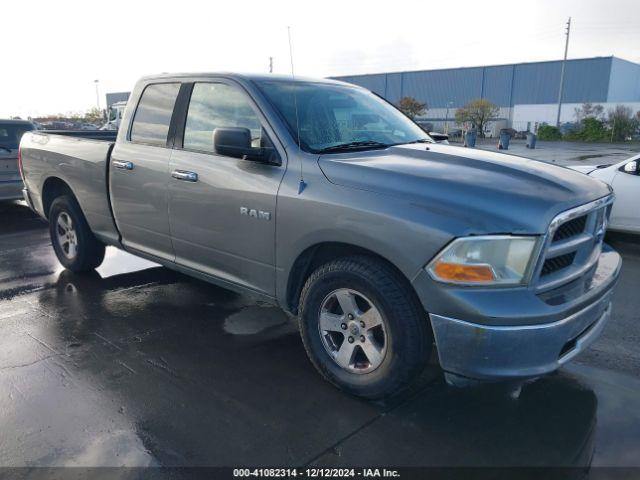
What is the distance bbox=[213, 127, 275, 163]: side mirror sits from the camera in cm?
326

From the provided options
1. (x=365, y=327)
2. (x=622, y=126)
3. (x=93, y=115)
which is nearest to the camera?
(x=365, y=327)

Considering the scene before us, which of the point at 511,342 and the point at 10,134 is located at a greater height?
the point at 10,134

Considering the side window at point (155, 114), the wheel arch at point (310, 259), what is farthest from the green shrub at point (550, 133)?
the wheel arch at point (310, 259)

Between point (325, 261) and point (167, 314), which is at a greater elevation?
point (325, 261)

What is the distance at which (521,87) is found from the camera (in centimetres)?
6494

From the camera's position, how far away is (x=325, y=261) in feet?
10.8

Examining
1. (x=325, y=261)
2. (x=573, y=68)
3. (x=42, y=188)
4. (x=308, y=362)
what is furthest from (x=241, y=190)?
(x=573, y=68)

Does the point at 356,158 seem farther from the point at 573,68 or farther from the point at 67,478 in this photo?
the point at 573,68

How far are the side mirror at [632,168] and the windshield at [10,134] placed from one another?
30.7 feet

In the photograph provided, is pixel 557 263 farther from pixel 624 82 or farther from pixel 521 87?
pixel 624 82

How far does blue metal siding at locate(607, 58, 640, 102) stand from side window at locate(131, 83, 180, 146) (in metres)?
67.4

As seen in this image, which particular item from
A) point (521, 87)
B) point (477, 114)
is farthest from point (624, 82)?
point (477, 114)

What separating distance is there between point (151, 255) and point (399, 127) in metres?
2.35

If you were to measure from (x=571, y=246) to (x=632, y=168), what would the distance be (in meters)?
4.86
